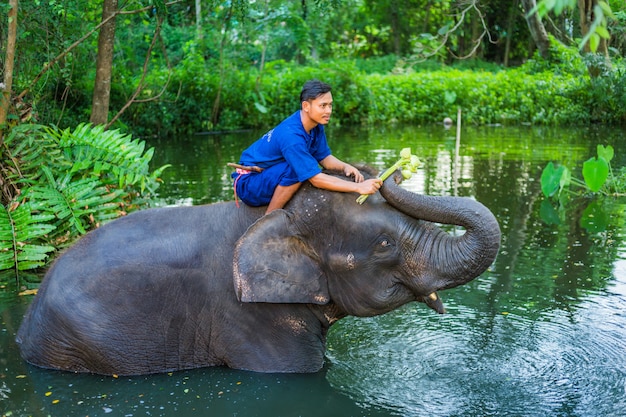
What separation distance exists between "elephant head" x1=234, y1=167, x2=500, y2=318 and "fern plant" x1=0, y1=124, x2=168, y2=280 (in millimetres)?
3173

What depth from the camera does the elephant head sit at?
509 cm

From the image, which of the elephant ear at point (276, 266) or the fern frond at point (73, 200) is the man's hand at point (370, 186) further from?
the fern frond at point (73, 200)

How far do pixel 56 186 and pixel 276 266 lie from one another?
12.7 feet

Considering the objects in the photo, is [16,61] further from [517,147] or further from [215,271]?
[517,147]

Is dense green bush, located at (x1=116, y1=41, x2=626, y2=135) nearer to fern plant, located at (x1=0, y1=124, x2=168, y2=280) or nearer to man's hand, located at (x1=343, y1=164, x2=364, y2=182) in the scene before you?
fern plant, located at (x1=0, y1=124, x2=168, y2=280)

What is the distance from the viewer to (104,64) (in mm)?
10570

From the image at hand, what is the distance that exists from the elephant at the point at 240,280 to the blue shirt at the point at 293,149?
200 millimetres

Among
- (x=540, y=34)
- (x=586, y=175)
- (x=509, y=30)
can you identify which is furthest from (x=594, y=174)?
(x=509, y=30)

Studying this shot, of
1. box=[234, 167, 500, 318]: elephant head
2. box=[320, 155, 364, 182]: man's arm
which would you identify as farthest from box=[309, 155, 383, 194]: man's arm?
box=[234, 167, 500, 318]: elephant head

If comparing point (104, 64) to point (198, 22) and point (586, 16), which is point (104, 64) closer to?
point (198, 22)

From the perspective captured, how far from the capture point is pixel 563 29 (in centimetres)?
Answer: 2869

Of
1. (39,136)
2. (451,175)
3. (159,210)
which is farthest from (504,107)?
(159,210)

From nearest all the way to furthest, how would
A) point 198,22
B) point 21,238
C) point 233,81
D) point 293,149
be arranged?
1. point 293,149
2. point 21,238
3. point 198,22
4. point 233,81

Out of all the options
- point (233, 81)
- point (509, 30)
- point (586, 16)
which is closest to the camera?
point (586, 16)
